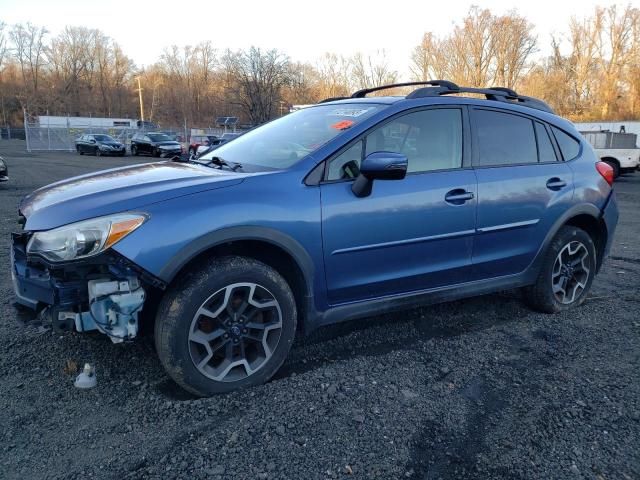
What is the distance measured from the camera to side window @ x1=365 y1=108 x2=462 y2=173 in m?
3.26

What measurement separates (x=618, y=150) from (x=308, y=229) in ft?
63.7

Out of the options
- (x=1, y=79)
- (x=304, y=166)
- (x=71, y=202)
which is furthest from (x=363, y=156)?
(x=1, y=79)

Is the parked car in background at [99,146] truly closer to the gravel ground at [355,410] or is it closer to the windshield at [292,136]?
the gravel ground at [355,410]

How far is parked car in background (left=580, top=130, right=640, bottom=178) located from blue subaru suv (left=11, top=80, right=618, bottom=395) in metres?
16.9

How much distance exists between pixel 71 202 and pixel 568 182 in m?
3.58

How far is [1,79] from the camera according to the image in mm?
86250

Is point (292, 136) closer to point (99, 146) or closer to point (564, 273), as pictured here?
point (564, 273)

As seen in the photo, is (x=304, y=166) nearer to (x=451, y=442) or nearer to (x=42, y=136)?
(x=451, y=442)

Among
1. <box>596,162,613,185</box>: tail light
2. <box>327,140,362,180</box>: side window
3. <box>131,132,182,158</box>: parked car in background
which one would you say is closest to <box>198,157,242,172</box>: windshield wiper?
<box>327,140,362,180</box>: side window

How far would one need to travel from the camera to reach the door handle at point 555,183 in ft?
12.7

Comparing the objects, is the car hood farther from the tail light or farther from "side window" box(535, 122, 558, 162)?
the tail light

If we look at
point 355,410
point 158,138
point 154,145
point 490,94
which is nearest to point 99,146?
point 158,138

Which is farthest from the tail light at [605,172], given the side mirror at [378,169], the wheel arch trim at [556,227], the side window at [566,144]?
the side mirror at [378,169]

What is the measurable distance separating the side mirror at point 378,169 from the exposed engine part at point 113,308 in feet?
4.48
